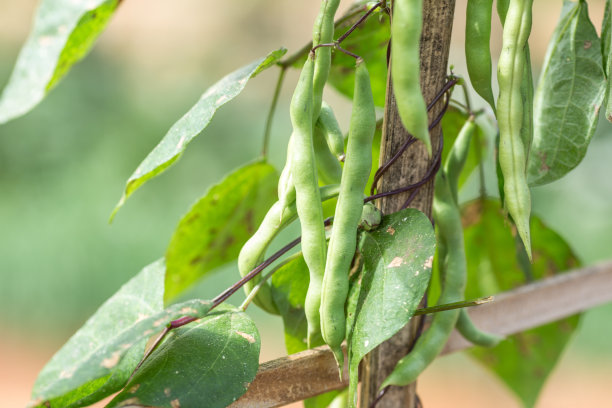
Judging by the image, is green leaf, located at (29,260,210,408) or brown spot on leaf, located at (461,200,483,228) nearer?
green leaf, located at (29,260,210,408)

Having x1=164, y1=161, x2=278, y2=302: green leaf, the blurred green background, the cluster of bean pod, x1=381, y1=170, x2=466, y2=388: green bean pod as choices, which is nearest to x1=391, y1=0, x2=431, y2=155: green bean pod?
the cluster of bean pod

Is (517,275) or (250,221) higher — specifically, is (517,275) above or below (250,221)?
below

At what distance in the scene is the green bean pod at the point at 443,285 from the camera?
48 centimetres

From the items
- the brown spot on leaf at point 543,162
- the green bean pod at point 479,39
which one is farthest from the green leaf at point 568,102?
the green bean pod at point 479,39

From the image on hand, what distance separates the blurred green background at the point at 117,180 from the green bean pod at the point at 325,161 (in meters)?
1.81

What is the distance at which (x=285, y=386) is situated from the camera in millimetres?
445

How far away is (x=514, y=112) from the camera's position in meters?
0.41

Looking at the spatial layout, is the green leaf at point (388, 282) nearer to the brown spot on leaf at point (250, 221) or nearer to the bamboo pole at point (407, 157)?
the bamboo pole at point (407, 157)

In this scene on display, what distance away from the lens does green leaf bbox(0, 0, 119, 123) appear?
410 mm

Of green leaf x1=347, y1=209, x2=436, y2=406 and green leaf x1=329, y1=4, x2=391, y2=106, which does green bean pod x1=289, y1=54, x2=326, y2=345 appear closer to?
green leaf x1=347, y1=209, x2=436, y2=406

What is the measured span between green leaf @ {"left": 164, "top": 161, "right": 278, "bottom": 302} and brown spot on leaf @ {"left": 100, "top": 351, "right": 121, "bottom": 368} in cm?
27

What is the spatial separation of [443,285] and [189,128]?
0.76 feet

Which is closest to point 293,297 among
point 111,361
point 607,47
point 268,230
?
point 268,230

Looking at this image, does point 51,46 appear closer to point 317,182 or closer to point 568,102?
point 317,182
